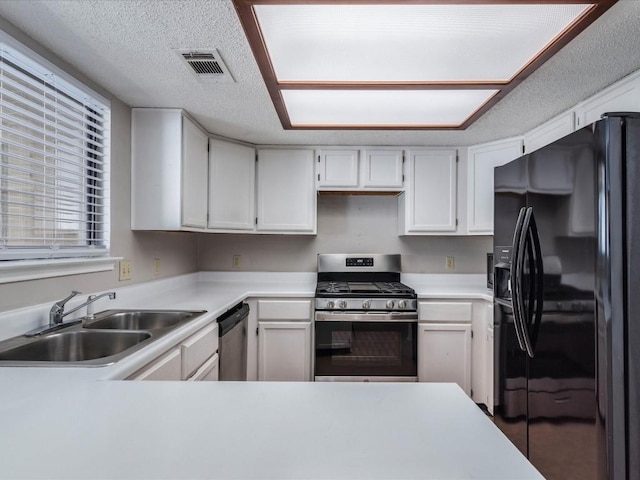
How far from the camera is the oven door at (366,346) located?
8.34ft

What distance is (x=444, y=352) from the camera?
2.59m

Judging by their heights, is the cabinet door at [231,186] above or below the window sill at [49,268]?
above

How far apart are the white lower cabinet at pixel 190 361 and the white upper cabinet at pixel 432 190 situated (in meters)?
1.86

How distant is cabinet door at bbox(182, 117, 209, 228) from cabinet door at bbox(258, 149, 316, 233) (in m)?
0.49

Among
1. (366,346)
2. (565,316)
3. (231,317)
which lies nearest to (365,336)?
(366,346)

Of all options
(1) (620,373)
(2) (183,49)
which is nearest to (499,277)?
(1) (620,373)

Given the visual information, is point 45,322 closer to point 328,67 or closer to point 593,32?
point 328,67

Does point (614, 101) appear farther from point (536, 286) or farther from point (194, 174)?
point (194, 174)

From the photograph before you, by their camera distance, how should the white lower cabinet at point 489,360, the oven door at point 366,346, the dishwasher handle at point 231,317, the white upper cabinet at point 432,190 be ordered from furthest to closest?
the white upper cabinet at point 432,190
the oven door at point 366,346
the white lower cabinet at point 489,360
the dishwasher handle at point 231,317

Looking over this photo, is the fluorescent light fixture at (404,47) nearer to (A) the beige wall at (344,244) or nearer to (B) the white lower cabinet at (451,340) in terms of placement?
(A) the beige wall at (344,244)

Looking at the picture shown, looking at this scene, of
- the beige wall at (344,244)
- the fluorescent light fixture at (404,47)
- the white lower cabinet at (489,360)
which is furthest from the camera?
the beige wall at (344,244)

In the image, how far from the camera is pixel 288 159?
2889 millimetres

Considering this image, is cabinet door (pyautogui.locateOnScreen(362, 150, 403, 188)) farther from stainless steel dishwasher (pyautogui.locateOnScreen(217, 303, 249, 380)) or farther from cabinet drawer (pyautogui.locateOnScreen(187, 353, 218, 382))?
cabinet drawer (pyautogui.locateOnScreen(187, 353, 218, 382))

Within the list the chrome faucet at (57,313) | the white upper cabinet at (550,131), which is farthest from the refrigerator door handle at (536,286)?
the chrome faucet at (57,313)
